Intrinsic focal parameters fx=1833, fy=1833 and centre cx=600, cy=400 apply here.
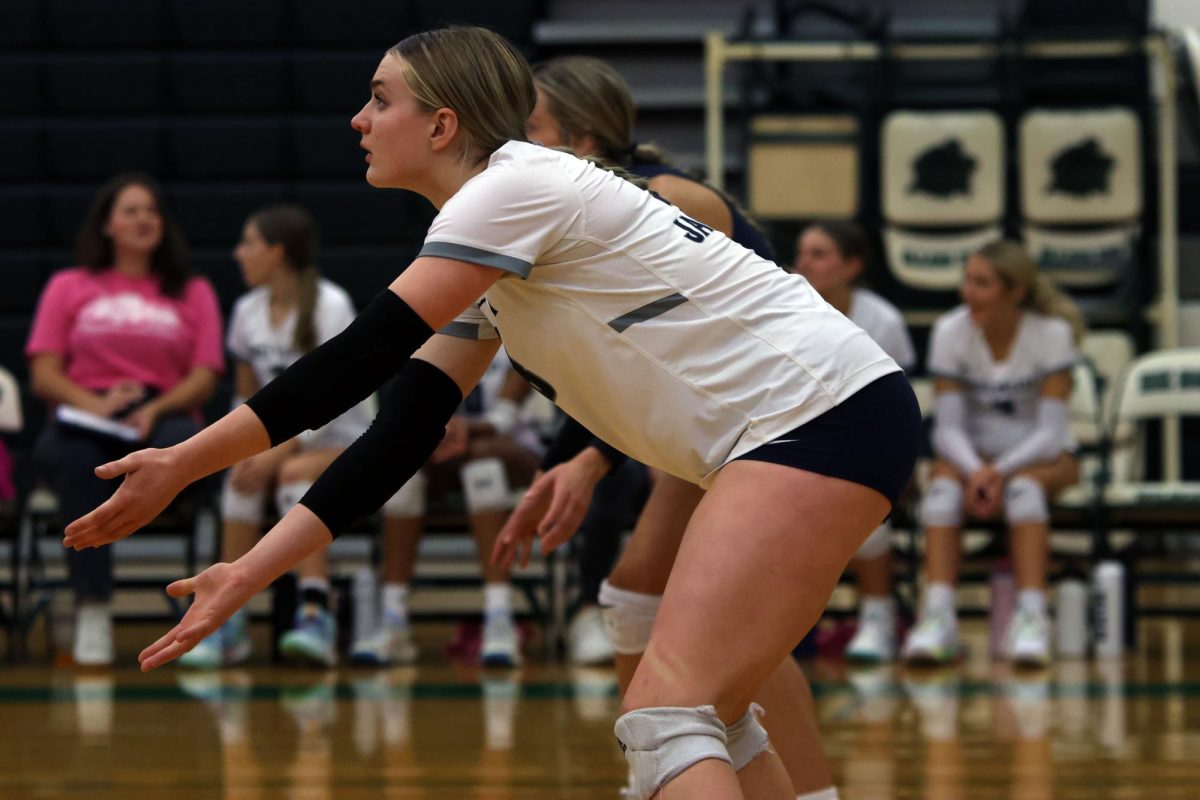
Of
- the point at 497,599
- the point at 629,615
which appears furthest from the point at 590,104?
the point at 497,599

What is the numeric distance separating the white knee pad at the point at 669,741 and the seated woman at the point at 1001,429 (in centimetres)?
346

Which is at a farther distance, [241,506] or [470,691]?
[241,506]

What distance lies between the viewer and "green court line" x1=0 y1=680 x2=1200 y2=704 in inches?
187

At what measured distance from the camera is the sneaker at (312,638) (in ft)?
17.4

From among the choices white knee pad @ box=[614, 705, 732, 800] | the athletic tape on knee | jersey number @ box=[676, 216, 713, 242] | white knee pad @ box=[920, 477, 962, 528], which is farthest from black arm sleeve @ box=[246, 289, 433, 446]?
white knee pad @ box=[920, 477, 962, 528]

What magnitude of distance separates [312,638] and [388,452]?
3.38 metres

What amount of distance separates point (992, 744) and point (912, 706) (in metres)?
0.61

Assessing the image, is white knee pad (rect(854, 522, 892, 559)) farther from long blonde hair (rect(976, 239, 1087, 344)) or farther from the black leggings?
the black leggings

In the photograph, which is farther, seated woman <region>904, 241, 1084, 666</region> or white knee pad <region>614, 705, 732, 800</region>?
seated woman <region>904, 241, 1084, 666</region>

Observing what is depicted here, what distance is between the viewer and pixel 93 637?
5449 millimetres

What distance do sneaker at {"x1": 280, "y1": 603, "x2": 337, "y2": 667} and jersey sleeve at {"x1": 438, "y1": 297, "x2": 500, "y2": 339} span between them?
3.18m

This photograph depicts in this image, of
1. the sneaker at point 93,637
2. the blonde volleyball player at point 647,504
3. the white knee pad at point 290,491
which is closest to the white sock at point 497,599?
the white knee pad at point 290,491

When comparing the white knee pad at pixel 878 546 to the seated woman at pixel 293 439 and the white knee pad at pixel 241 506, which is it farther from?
the white knee pad at pixel 241 506

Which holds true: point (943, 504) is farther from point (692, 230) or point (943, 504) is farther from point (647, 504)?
point (692, 230)
